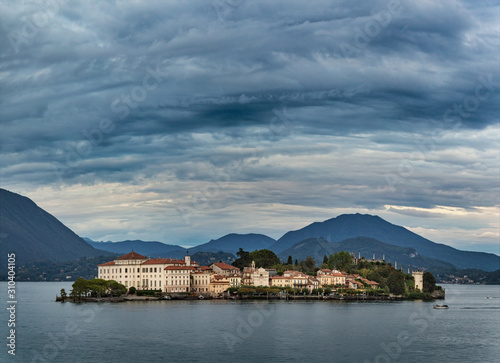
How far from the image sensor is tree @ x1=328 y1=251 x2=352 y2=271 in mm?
166375

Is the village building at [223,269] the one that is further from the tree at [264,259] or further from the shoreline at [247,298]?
the shoreline at [247,298]

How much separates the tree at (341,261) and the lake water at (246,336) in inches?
2826

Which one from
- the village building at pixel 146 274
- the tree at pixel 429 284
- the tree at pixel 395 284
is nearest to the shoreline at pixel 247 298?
the tree at pixel 395 284

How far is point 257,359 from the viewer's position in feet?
165

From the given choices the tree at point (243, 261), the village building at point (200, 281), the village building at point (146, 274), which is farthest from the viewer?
the tree at point (243, 261)

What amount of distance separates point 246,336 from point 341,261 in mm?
107431

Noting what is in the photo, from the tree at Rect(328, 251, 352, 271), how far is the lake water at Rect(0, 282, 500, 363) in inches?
2826

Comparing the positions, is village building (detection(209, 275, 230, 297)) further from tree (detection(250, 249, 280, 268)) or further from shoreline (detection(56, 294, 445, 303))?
tree (detection(250, 249, 280, 268))

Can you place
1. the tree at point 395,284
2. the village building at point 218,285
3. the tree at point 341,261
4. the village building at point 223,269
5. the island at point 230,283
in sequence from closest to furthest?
the island at point 230,283
the village building at point 218,285
the tree at point 395,284
the village building at point 223,269
the tree at point 341,261

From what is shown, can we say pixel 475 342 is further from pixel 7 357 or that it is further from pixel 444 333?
pixel 7 357

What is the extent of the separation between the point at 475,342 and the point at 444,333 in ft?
24.1

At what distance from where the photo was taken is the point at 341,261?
6639 inches

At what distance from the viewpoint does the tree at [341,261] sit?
166 m

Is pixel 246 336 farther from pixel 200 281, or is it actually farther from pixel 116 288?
pixel 200 281
